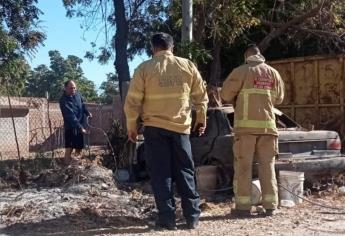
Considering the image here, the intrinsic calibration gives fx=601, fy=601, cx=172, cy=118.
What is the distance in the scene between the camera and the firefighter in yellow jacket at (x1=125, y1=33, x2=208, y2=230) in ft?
21.1

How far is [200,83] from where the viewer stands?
22.3 feet

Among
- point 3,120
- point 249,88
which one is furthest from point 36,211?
point 3,120

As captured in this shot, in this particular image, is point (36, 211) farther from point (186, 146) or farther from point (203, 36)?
point (203, 36)

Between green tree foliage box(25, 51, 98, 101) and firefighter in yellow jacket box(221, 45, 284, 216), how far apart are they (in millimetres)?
55563

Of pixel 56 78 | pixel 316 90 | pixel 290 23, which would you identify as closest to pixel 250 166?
pixel 316 90

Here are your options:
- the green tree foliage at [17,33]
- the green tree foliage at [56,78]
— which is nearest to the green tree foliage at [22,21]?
the green tree foliage at [17,33]

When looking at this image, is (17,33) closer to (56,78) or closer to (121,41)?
(121,41)

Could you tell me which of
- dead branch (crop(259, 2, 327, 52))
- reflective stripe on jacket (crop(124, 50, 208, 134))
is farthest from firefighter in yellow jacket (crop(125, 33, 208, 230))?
dead branch (crop(259, 2, 327, 52))

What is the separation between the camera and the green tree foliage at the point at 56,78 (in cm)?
6556

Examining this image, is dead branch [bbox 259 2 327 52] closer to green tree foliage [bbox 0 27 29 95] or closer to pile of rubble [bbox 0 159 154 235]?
green tree foliage [bbox 0 27 29 95]

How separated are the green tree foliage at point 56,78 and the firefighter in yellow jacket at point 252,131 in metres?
55.6

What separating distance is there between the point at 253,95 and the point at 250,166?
0.86 m

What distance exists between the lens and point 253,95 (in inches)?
286

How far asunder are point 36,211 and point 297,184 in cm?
335
